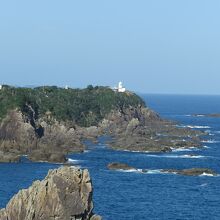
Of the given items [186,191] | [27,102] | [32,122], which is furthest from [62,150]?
[186,191]

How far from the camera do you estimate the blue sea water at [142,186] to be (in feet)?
269

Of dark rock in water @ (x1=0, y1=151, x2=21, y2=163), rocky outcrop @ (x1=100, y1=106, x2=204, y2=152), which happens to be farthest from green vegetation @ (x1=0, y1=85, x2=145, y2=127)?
dark rock in water @ (x1=0, y1=151, x2=21, y2=163)

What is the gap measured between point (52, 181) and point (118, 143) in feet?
298

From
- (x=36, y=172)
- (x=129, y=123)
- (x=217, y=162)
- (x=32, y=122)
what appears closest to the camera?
(x=36, y=172)

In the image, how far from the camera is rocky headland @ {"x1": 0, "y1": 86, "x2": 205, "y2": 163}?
440 feet

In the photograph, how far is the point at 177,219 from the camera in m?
78.1

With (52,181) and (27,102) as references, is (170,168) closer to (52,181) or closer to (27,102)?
(27,102)

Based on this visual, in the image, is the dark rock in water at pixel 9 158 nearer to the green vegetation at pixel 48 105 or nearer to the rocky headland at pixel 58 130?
the rocky headland at pixel 58 130

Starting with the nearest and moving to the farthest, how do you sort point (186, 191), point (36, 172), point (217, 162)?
point (186, 191), point (36, 172), point (217, 162)

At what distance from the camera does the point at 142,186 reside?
99.2m

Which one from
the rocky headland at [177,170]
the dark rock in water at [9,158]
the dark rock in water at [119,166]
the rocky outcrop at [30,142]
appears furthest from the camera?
the rocky outcrop at [30,142]

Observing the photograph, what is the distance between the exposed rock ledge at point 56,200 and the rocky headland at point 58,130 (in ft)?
186

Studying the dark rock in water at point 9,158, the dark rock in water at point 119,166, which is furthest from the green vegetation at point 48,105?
the dark rock in water at point 119,166

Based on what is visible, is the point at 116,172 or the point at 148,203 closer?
the point at 148,203
